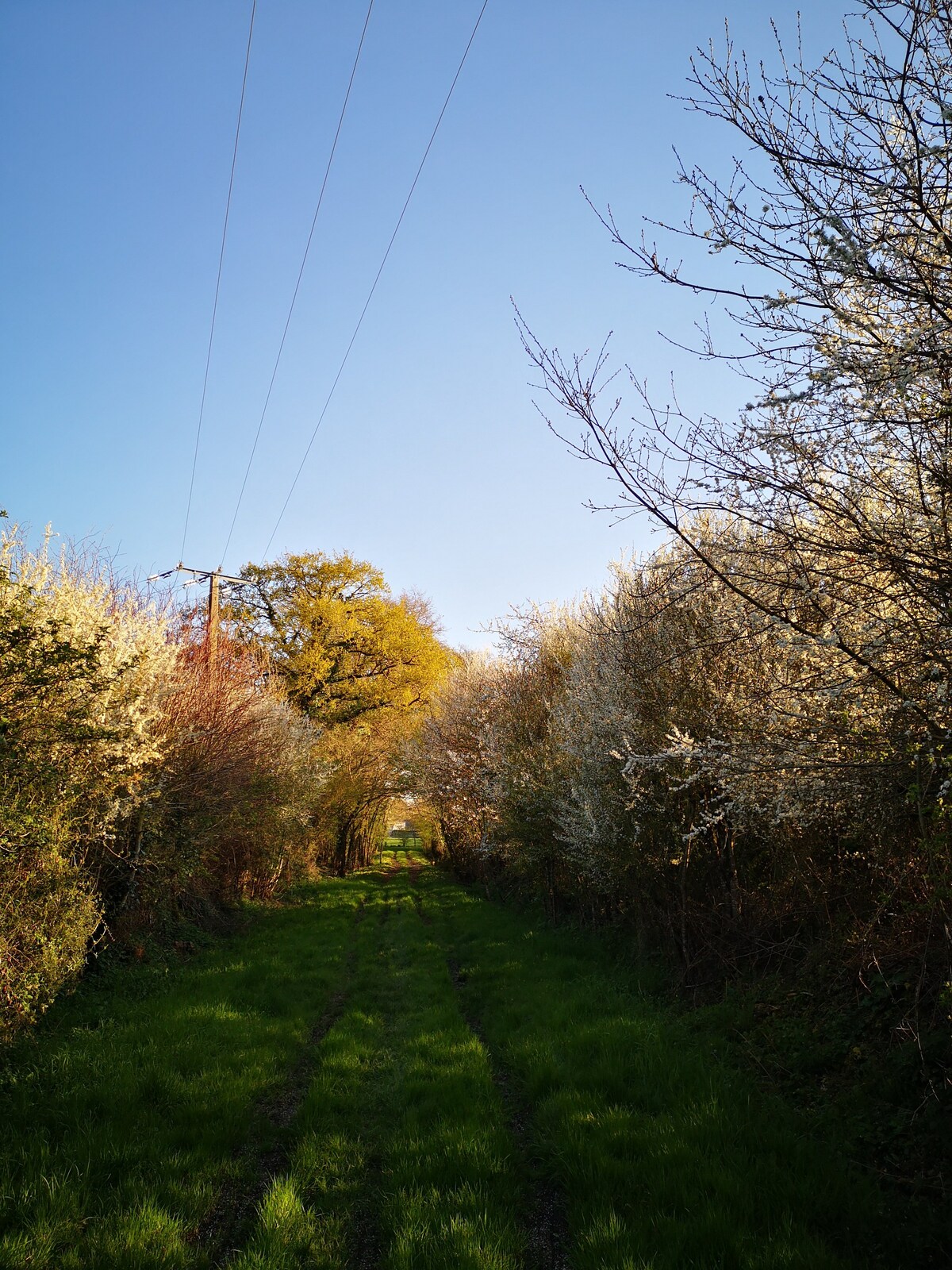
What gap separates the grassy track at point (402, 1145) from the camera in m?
3.62

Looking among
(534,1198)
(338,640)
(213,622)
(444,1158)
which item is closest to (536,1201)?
(534,1198)

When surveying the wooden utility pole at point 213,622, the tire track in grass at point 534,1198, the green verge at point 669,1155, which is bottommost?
the tire track in grass at point 534,1198

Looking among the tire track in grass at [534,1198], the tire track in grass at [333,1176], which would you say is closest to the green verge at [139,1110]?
the tire track in grass at [333,1176]

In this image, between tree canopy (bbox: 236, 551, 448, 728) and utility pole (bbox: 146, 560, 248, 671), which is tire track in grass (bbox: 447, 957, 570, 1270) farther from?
tree canopy (bbox: 236, 551, 448, 728)

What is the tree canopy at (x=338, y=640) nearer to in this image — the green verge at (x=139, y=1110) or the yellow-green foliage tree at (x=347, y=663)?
the yellow-green foliage tree at (x=347, y=663)

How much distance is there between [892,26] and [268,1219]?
22.5 ft

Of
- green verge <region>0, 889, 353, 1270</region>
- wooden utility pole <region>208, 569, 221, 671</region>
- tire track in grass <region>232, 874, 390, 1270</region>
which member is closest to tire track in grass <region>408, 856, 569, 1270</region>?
tire track in grass <region>232, 874, 390, 1270</region>

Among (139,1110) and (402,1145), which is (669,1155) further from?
(139,1110)

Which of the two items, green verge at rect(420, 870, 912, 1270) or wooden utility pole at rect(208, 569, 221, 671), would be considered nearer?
green verge at rect(420, 870, 912, 1270)

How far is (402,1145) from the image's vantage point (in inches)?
188

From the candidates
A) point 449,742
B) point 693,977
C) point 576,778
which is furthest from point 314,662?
point 693,977

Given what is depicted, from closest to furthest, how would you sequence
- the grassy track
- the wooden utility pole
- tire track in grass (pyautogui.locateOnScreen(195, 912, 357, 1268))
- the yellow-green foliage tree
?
the grassy track, tire track in grass (pyautogui.locateOnScreen(195, 912, 357, 1268)), the wooden utility pole, the yellow-green foliage tree

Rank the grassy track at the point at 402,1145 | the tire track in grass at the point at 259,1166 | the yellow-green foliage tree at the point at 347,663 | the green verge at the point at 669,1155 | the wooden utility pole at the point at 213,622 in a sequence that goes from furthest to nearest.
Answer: the yellow-green foliage tree at the point at 347,663, the wooden utility pole at the point at 213,622, the tire track in grass at the point at 259,1166, the grassy track at the point at 402,1145, the green verge at the point at 669,1155

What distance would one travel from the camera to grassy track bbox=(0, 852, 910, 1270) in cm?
362
